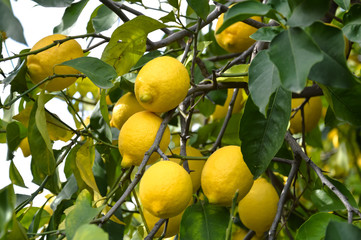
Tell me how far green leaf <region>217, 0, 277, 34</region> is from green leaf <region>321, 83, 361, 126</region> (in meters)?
0.26

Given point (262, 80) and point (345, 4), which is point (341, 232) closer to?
point (262, 80)

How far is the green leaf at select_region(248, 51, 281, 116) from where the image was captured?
72 centimetres

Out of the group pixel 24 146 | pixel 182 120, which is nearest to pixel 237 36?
pixel 182 120

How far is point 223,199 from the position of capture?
34.6 inches

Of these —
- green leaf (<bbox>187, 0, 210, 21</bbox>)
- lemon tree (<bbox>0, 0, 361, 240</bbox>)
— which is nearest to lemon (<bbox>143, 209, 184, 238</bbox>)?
lemon tree (<bbox>0, 0, 361, 240</bbox>)

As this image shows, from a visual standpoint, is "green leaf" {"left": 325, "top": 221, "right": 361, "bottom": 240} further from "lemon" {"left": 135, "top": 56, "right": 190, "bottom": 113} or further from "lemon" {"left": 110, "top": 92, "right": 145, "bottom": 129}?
"lemon" {"left": 110, "top": 92, "right": 145, "bottom": 129}

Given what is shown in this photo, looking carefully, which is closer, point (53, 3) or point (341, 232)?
point (341, 232)

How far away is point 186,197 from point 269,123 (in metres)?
0.22

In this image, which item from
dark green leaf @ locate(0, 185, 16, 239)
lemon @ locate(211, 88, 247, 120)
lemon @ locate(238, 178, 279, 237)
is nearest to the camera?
dark green leaf @ locate(0, 185, 16, 239)

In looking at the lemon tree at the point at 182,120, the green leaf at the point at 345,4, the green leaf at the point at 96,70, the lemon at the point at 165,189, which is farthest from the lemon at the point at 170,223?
the green leaf at the point at 345,4

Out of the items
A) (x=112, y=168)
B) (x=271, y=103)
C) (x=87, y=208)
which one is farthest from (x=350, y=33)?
(x=112, y=168)

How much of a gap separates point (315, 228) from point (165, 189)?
0.97 ft

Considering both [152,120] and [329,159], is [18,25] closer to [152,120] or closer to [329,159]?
[152,120]

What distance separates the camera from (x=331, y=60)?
0.70 metres
